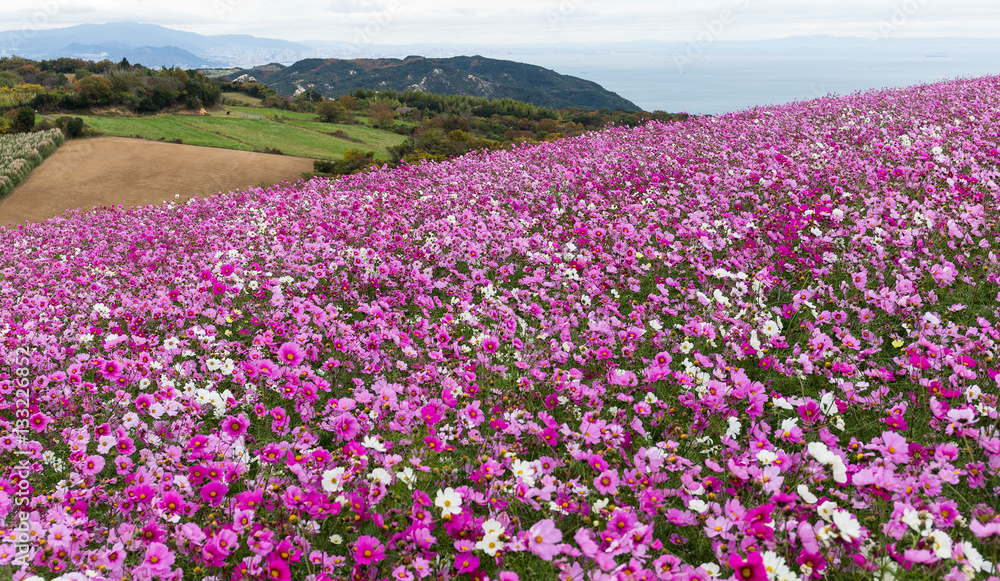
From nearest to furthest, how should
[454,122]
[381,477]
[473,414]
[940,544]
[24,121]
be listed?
[940,544] → [381,477] → [473,414] → [24,121] → [454,122]

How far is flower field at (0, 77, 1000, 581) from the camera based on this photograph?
2.46 metres

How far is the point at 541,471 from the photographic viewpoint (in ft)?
8.97

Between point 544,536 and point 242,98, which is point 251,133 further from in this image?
point 544,536

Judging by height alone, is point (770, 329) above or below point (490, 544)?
above

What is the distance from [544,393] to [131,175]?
27216 millimetres

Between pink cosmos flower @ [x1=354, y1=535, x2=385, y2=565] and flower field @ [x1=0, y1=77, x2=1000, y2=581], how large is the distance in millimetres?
33

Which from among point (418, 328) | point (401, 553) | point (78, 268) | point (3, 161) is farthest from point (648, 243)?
point (3, 161)

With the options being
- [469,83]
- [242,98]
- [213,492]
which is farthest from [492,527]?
[469,83]

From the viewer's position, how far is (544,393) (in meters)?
3.84

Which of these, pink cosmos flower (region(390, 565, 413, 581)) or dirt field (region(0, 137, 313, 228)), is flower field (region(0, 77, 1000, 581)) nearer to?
pink cosmos flower (region(390, 565, 413, 581))

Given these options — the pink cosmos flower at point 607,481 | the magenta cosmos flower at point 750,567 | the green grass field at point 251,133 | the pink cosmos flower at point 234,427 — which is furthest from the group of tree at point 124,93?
the magenta cosmos flower at point 750,567

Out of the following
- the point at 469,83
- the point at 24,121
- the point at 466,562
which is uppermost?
the point at 469,83

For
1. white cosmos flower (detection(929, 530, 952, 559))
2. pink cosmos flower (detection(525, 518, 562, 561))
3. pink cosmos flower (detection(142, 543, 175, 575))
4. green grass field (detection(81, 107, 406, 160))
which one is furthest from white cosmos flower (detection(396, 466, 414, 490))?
green grass field (detection(81, 107, 406, 160))

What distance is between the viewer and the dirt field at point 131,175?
822 inches
